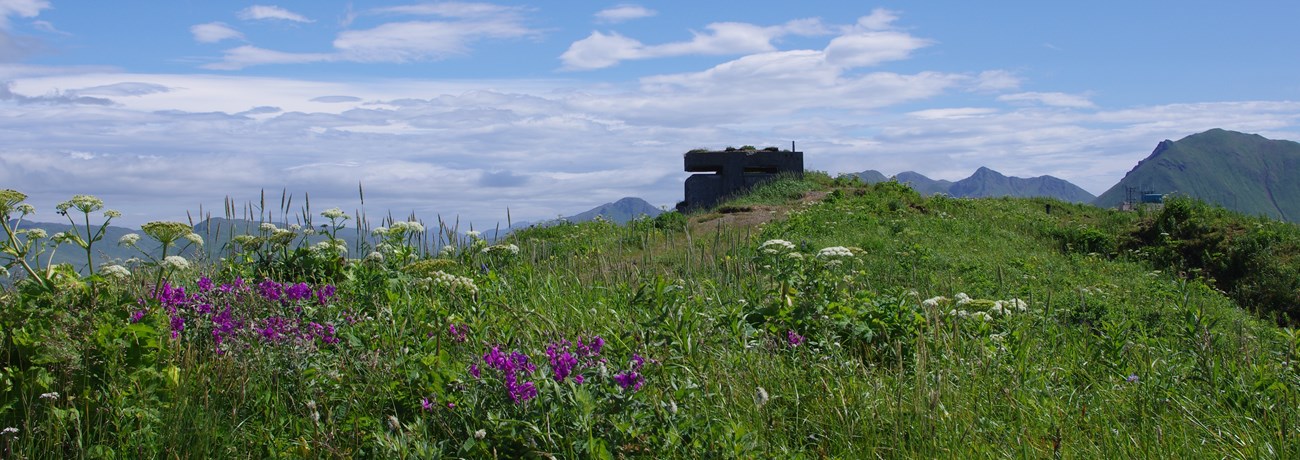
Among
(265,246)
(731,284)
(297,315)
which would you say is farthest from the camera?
(265,246)

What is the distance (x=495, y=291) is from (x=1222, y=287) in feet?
34.9

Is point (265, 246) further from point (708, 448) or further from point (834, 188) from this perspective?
point (834, 188)

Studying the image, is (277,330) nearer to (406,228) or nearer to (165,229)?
(165,229)

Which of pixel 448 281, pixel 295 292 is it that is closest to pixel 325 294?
pixel 295 292

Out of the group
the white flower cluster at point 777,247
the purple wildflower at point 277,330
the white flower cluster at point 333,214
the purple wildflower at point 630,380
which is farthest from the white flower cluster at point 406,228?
the purple wildflower at point 630,380

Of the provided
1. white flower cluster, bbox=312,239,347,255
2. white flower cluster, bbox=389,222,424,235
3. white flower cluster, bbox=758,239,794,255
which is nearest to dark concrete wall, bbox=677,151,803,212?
white flower cluster, bbox=389,222,424,235

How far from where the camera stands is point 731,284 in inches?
226

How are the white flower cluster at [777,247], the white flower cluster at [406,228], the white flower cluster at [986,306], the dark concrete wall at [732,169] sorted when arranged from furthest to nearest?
the dark concrete wall at [732,169] < the white flower cluster at [406,228] < the white flower cluster at [777,247] < the white flower cluster at [986,306]

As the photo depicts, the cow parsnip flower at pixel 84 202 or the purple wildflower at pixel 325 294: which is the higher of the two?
the cow parsnip flower at pixel 84 202

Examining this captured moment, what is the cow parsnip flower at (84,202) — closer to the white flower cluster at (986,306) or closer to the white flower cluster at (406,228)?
the white flower cluster at (406,228)

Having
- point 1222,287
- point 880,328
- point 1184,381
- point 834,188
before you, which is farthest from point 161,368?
point 834,188

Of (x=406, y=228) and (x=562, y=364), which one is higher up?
(x=406, y=228)

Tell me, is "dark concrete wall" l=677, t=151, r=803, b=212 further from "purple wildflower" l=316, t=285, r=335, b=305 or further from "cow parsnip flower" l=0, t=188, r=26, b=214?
"cow parsnip flower" l=0, t=188, r=26, b=214

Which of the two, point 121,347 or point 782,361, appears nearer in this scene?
point 121,347
